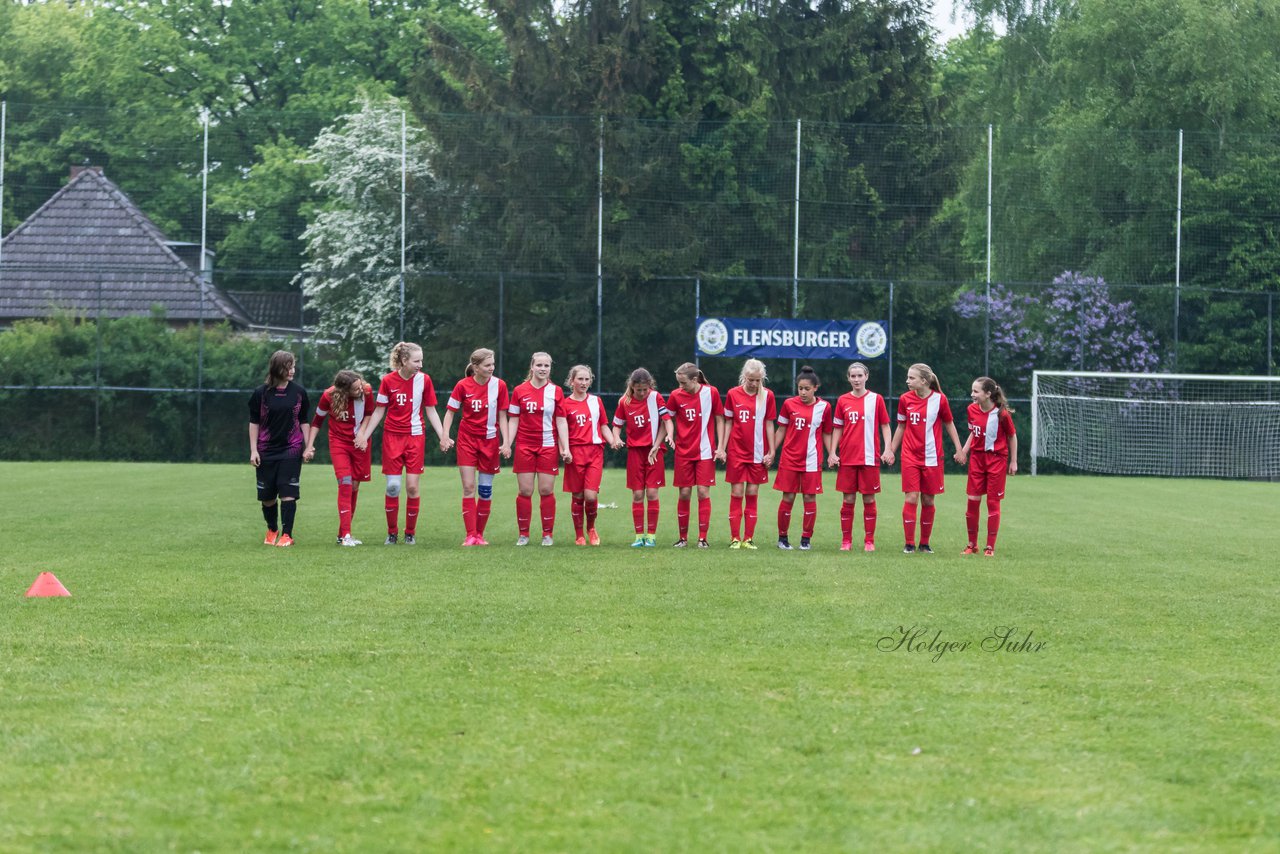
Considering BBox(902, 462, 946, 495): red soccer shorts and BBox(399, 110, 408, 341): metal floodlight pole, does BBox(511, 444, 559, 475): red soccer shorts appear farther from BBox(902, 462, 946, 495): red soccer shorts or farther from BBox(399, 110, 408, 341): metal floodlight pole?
BBox(399, 110, 408, 341): metal floodlight pole

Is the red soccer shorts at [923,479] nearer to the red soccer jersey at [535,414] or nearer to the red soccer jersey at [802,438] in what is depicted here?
the red soccer jersey at [802,438]

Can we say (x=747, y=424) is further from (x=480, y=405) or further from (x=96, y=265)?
(x=96, y=265)

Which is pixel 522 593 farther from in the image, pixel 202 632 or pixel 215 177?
pixel 215 177

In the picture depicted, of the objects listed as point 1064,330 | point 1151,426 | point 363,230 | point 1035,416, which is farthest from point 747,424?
point 363,230

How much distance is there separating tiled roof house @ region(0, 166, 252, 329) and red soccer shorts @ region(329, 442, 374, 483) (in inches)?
784

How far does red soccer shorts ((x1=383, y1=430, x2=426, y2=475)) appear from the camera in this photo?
1362 cm

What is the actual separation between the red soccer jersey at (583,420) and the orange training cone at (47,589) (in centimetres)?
517

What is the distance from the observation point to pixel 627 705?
606cm

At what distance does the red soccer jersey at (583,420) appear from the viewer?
13.7 m

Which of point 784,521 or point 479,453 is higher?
point 479,453

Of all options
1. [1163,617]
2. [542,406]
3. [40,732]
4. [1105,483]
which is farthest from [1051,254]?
[40,732]

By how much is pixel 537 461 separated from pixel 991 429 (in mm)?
3888

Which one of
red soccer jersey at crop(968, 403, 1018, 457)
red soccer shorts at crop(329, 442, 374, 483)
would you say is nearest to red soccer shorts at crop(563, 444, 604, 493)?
red soccer shorts at crop(329, 442, 374, 483)

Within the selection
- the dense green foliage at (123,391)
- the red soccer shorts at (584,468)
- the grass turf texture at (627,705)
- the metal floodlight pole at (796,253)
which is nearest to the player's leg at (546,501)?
the red soccer shorts at (584,468)
